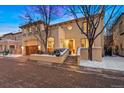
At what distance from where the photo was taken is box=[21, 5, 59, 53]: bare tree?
19.2 metres

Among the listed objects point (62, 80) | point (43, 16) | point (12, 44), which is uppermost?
point (43, 16)

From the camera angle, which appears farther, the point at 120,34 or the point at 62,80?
the point at 120,34

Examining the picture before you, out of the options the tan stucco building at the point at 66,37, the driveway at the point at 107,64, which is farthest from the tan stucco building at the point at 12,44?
the driveway at the point at 107,64

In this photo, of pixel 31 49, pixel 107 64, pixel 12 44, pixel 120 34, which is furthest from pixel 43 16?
pixel 12 44

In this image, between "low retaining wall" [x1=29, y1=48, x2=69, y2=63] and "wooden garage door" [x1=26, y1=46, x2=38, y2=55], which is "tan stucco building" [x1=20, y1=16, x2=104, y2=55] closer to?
"wooden garage door" [x1=26, y1=46, x2=38, y2=55]

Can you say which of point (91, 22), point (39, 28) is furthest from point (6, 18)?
point (91, 22)

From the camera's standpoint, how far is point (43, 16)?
19.6m

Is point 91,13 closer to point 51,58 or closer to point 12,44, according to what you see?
point 51,58

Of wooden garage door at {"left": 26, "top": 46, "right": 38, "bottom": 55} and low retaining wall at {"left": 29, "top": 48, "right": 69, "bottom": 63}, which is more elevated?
wooden garage door at {"left": 26, "top": 46, "right": 38, "bottom": 55}

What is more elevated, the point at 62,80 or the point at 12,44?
the point at 12,44

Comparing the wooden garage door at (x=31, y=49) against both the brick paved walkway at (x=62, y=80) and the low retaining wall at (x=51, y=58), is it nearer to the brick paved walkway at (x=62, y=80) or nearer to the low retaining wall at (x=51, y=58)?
the low retaining wall at (x=51, y=58)

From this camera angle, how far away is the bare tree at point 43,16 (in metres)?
19.2

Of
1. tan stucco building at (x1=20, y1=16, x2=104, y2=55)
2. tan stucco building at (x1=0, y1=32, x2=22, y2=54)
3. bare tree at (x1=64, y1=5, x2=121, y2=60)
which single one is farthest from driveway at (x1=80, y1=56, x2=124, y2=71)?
tan stucco building at (x1=0, y1=32, x2=22, y2=54)
